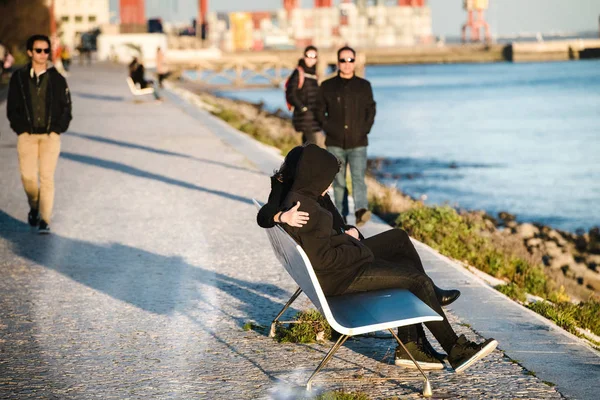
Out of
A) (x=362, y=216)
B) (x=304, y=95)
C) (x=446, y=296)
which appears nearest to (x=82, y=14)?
(x=304, y=95)

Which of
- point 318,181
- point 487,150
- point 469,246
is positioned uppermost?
point 318,181

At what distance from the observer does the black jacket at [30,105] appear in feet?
30.2

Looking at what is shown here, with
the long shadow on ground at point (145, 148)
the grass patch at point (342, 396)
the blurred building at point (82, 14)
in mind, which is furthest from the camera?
the blurred building at point (82, 14)

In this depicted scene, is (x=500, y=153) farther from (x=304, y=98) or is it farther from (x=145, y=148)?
(x=304, y=98)

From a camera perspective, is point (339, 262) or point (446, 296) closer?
point (339, 262)

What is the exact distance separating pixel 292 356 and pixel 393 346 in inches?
25.1

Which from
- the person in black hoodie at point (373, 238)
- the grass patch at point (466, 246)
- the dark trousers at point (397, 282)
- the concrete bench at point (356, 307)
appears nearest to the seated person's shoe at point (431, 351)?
the person in black hoodie at point (373, 238)

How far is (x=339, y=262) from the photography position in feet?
16.5

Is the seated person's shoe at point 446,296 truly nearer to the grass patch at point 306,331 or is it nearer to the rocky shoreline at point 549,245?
the grass patch at point 306,331

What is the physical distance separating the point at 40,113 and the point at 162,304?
3.24m

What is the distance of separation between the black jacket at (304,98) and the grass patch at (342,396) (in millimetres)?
6930

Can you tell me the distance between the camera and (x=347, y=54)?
30.0 ft

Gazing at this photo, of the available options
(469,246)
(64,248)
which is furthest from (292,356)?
(469,246)

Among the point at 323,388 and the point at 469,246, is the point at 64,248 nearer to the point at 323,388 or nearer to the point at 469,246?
the point at 469,246
